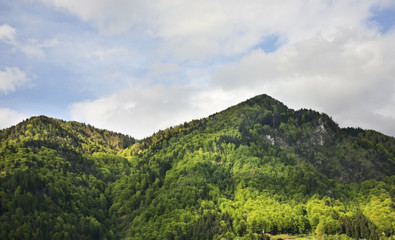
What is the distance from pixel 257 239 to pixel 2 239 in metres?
145

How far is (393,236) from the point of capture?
199875 mm

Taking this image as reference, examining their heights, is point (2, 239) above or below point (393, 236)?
above

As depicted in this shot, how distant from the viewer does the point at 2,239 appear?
655 ft

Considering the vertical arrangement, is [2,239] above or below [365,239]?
above

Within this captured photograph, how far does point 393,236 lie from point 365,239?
16.1 m

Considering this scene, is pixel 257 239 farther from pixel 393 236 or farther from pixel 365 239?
pixel 393 236

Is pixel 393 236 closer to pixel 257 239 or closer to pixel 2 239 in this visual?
pixel 257 239

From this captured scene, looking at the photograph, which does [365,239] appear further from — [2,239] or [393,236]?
[2,239]

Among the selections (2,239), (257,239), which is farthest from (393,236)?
(2,239)

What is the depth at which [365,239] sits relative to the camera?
655ft

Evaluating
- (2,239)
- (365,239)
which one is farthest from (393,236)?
(2,239)

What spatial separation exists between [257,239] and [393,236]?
77.4m

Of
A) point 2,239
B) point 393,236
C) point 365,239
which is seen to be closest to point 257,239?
point 365,239
